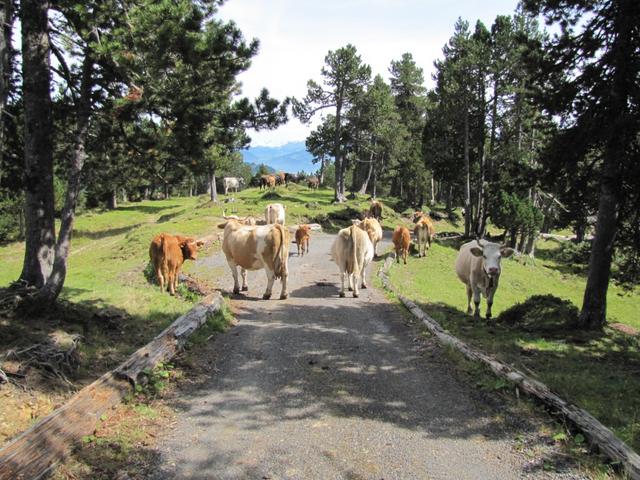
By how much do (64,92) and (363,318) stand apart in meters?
8.21

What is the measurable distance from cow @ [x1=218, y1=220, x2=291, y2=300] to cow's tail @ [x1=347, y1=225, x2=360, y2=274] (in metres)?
2.13

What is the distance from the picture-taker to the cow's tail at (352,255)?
14227 millimetres

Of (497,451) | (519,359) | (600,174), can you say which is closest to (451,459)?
(497,451)

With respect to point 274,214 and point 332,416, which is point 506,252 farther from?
point 274,214

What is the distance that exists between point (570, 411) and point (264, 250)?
8786 millimetres

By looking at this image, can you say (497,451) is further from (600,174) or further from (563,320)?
(600,174)

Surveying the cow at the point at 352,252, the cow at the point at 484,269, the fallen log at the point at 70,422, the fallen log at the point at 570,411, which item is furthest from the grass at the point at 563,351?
the fallen log at the point at 70,422

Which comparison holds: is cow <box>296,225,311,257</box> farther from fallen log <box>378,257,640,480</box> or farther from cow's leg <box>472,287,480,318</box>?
fallen log <box>378,257,640,480</box>

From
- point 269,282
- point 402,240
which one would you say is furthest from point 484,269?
point 402,240

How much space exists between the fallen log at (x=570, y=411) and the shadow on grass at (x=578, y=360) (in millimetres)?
296

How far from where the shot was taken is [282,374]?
7.33 m

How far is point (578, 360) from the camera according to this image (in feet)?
29.4

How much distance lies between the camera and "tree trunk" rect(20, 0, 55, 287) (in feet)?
26.3

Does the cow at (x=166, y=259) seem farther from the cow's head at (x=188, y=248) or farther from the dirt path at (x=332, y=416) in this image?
the dirt path at (x=332, y=416)
